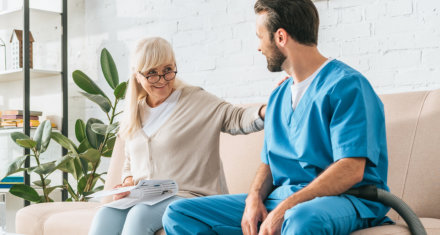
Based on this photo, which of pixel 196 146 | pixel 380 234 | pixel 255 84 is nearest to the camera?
pixel 380 234

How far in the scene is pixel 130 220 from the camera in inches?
75.2

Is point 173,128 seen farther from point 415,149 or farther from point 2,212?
point 415,149

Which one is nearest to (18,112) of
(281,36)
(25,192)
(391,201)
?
(25,192)

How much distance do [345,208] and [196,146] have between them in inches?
34.4

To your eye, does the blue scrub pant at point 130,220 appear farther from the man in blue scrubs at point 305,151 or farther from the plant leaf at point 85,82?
the plant leaf at point 85,82

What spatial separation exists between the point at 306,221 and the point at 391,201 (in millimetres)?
296

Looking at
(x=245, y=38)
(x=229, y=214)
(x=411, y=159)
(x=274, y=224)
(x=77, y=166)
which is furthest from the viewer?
(x=77, y=166)

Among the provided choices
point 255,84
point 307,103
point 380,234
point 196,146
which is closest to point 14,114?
point 255,84

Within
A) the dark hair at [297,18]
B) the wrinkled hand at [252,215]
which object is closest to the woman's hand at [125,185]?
the wrinkled hand at [252,215]

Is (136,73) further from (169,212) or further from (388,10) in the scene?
(388,10)

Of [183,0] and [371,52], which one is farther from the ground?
[183,0]

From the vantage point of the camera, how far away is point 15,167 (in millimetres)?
3420

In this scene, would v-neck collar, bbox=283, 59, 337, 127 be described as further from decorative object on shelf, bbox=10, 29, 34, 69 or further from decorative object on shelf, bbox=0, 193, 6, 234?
decorative object on shelf, bbox=10, 29, 34, 69

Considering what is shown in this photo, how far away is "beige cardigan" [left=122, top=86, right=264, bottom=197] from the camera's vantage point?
214cm
